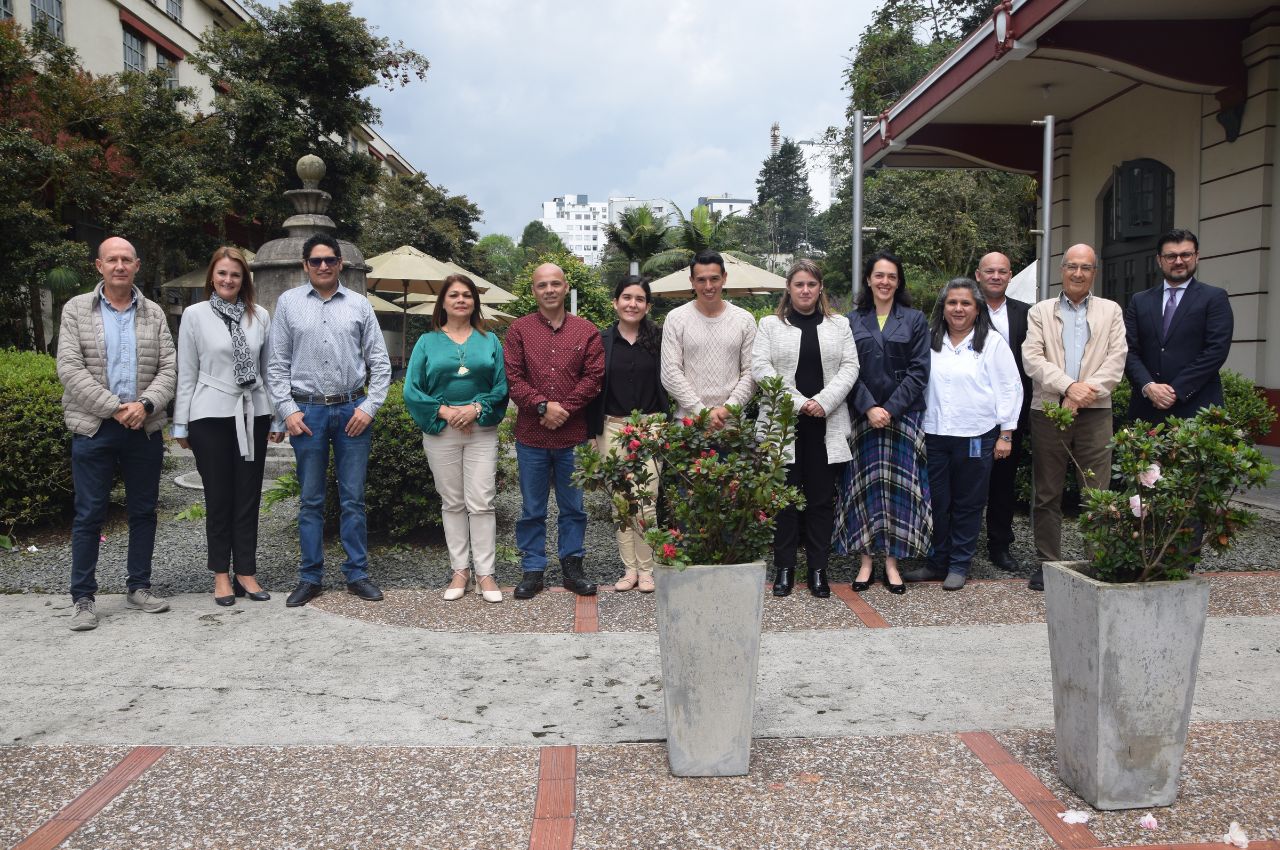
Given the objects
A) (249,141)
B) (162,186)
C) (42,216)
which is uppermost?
(249,141)

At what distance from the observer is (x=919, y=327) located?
551 centimetres

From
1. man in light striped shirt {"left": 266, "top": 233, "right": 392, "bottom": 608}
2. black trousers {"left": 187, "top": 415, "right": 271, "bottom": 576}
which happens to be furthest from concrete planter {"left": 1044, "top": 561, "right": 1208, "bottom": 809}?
black trousers {"left": 187, "top": 415, "right": 271, "bottom": 576}

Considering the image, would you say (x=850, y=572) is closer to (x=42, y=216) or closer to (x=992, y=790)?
(x=992, y=790)

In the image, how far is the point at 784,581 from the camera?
215 inches

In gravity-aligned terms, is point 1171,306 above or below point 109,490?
above

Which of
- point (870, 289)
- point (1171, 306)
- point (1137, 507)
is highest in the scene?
point (870, 289)

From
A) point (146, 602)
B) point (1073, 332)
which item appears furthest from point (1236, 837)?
point (146, 602)

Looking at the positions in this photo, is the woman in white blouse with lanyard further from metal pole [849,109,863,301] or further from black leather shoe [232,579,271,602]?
black leather shoe [232,579,271,602]

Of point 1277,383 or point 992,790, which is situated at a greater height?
point 1277,383

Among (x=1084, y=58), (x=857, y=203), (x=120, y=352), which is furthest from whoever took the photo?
(x=857, y=203)

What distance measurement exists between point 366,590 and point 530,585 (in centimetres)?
96

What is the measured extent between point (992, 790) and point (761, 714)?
37.7 inches

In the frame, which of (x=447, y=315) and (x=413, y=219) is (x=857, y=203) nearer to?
(x=447, y=315)

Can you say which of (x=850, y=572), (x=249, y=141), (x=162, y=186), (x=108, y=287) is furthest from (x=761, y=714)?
(x=249, y=141)
